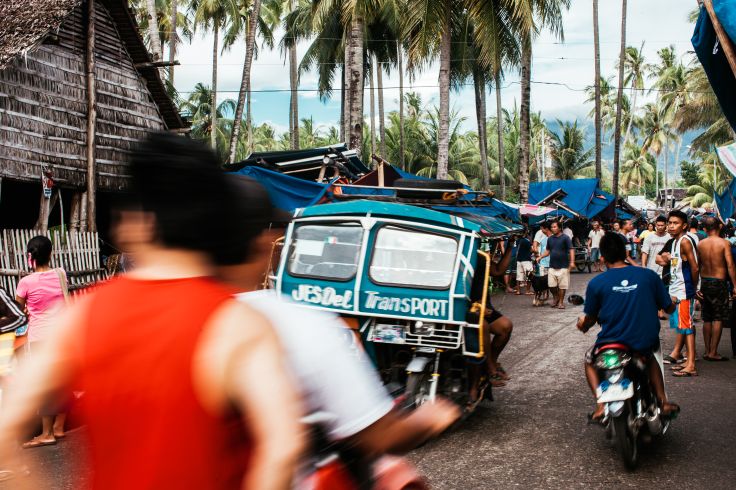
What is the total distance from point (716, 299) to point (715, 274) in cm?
33

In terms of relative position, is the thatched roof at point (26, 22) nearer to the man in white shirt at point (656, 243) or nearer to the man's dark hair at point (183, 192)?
the man in white shirt at point (656, 243)

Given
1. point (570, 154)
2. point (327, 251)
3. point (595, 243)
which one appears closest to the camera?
point (327, 251)

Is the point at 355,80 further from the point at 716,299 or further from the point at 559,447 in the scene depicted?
the point at 559,447

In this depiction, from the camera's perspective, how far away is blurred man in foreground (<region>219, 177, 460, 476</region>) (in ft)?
5.54

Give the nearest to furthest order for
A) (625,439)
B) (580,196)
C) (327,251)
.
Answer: (625,439) < (327,251) < (580,196)

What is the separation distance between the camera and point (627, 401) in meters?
5.14

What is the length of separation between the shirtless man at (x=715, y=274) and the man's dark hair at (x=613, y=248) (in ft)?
12.4

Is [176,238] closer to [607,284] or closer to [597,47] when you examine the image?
[607,284]

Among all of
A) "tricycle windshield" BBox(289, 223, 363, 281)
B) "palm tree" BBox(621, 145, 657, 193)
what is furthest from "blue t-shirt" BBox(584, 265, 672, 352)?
"palm tree" BBox(621, 145, 657, 193)

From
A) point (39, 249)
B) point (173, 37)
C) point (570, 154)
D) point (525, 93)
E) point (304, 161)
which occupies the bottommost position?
point (39, 249)

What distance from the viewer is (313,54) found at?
32719 mm

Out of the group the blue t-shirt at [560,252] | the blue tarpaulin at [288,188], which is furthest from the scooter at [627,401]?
the blue t-shirt at [560,252]

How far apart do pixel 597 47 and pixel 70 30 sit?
24954 millimetres

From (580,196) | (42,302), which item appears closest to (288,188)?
(42,302)
